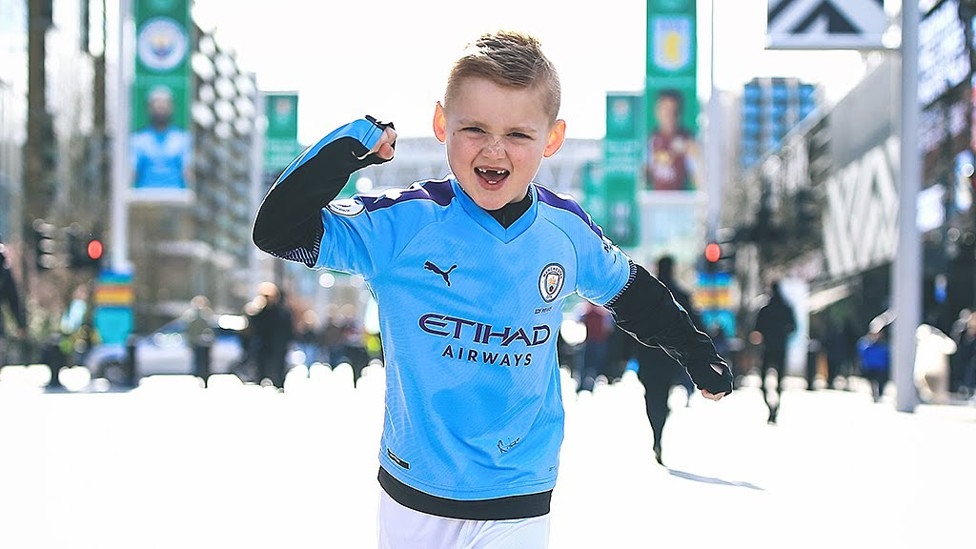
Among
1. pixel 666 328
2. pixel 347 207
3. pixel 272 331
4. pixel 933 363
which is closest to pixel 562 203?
pixel 666 328

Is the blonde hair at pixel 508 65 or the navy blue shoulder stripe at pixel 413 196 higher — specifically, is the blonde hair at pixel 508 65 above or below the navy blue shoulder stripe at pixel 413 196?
above

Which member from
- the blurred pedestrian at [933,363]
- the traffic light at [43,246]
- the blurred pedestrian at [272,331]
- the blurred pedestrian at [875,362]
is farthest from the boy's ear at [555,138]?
the traffic light at [43,246]

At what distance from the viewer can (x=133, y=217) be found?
75.5 meters

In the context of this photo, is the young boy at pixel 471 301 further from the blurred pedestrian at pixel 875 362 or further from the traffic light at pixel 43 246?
the traffic light at pixel 43 246

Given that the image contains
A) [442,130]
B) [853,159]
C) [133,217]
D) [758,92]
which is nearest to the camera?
[442,130]

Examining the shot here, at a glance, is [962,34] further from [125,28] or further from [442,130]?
[442,130]

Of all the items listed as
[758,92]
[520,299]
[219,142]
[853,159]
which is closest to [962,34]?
[853,159]

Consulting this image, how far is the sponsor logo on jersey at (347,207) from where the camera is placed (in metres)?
3.13

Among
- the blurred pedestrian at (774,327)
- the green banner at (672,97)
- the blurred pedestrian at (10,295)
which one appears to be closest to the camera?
the blurred pedestrian at (10,295)

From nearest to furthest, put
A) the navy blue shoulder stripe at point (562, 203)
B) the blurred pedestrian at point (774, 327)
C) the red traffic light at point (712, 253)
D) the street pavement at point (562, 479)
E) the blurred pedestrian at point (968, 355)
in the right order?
1. the navy blue shoulder stripe at point (562, 203)
2. the street pavement at point (562, 479)
3. the blurred pedestrian at point (774, 327)
4. the blurred pedestrian at point (968, 355)
5. the red traffic light at point (712, 253)

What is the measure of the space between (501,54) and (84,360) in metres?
25.4

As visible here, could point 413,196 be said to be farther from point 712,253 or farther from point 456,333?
point 712,253

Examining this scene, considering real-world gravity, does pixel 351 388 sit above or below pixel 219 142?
below

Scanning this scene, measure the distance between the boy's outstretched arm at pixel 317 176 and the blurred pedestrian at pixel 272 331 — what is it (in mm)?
18271
